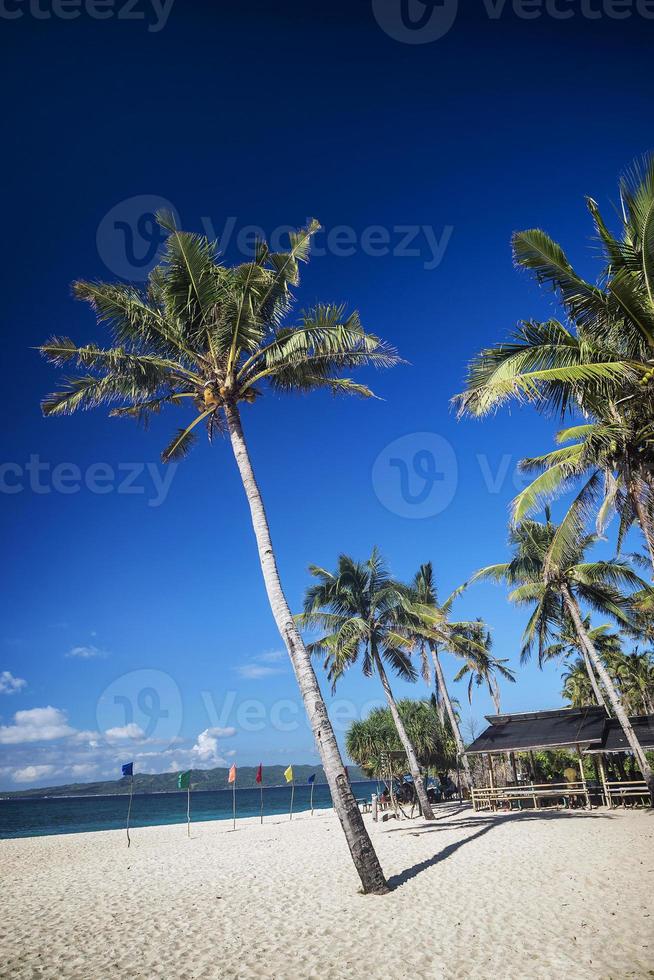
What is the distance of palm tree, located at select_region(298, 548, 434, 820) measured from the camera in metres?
21.5

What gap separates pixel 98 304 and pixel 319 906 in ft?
38.6

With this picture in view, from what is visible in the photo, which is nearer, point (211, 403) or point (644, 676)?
point (211, 403)

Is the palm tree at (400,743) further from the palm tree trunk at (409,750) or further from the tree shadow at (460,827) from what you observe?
→ the tree shadow at (460,827)

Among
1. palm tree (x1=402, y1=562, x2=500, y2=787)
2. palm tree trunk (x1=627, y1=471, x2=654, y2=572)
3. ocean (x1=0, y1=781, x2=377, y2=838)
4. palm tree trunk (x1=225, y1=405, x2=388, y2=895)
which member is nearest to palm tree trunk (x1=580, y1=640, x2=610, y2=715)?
palm tree (x1=402, y1=562, x2=500, y2=787)

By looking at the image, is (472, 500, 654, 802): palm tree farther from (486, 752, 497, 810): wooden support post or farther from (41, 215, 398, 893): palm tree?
(41, 215, 398, 893): palm tree

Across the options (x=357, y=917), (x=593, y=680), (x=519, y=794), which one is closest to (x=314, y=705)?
(x=357, y=917)

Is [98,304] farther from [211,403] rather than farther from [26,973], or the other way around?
[26,973]

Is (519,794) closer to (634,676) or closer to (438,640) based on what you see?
(438,640)

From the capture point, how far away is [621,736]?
2078cm

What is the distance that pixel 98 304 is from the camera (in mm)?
11117

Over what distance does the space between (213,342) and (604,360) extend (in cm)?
753

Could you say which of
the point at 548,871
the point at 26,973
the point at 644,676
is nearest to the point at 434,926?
the point at 548,871

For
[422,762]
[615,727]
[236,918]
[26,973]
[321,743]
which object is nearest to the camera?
[26,973]

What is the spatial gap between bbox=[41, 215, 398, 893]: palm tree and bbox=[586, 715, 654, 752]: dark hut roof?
17248 millimetres
